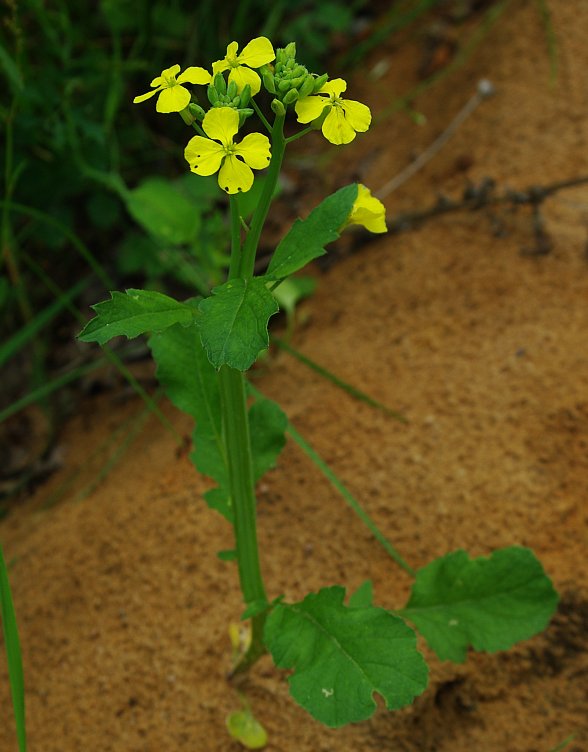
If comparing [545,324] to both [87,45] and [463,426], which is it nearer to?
[463,426]

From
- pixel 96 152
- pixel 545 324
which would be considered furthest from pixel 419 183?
pixel 96 152

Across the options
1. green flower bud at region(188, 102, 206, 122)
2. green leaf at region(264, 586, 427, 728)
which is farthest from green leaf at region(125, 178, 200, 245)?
green leaf at region(264, 586, 427, 728)

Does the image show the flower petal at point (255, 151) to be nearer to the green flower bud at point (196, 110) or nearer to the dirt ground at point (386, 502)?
the green flower bud at point (196, 110)

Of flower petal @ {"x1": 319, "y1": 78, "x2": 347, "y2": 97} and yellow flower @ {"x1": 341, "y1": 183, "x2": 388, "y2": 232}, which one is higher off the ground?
flower petal @ {"x1": 319, "y1": 78, "x2": 347, "y2": 97}

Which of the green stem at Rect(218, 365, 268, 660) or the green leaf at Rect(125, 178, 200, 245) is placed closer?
the green stem at Rect(218, 365, 268, 660)

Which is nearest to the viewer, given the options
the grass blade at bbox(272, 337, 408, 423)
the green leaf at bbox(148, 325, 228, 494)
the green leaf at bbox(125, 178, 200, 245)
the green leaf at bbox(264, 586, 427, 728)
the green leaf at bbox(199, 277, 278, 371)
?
the green leaf at bbox(199, 277, 278, 371)

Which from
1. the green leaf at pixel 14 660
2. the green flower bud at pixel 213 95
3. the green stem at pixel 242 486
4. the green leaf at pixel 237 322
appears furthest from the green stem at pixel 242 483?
the green leaf at pixel 14 660

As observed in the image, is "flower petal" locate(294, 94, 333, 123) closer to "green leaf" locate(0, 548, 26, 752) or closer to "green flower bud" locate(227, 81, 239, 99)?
"green flower bud" locate(227, 81, 239, 99)
